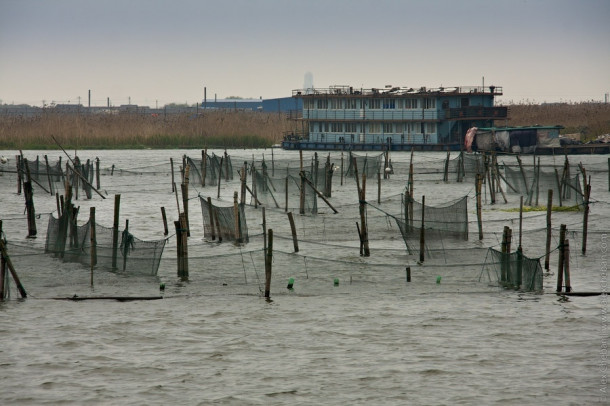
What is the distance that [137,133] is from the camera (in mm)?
67250

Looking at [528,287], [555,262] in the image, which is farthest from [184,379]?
[555,262]

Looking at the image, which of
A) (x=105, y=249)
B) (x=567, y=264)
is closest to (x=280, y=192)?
(x=105, y=249)

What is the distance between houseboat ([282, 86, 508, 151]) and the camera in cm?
6550

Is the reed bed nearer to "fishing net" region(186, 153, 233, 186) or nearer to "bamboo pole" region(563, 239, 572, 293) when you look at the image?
"fishing net" region(186, 153, 233, 186)

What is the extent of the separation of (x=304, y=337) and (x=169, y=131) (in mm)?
58045

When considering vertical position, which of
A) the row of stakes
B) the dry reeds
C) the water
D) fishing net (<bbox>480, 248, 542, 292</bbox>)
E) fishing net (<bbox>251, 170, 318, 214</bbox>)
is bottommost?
the water

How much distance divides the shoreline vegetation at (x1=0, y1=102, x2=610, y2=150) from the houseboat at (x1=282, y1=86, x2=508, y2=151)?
4.93m

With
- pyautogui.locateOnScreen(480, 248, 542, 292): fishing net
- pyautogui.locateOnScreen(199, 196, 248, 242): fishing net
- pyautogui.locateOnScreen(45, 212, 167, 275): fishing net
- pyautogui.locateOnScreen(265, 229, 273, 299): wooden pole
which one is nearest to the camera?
pyautogui.locateOnScreen(265, 229, 273, 299): wooden pole

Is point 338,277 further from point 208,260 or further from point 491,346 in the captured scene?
point 491,346

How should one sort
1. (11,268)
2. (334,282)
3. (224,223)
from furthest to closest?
1. (224,223)
2. (334,282)
3. (11,268)

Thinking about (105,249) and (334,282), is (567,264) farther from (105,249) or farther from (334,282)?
(105,249)

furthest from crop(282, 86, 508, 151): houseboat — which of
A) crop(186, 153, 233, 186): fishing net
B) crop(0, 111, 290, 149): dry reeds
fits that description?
crop(186, 153, 233, 186): fishing net

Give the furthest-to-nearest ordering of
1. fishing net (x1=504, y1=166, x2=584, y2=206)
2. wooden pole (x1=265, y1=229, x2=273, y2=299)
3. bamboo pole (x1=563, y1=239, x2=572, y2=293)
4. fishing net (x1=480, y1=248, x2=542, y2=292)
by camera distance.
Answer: fishing net (x1=504, y1=166, x2=584, y2=206) < fishing net (x1=480, y1=248, x2=542, y2=292) < wooden pole (x1=265, y1=229, x2=273, y2=299) < bamboo pole (x1=563, y1=239, x2=572, y2=293)

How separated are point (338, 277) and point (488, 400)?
22.6 ft
